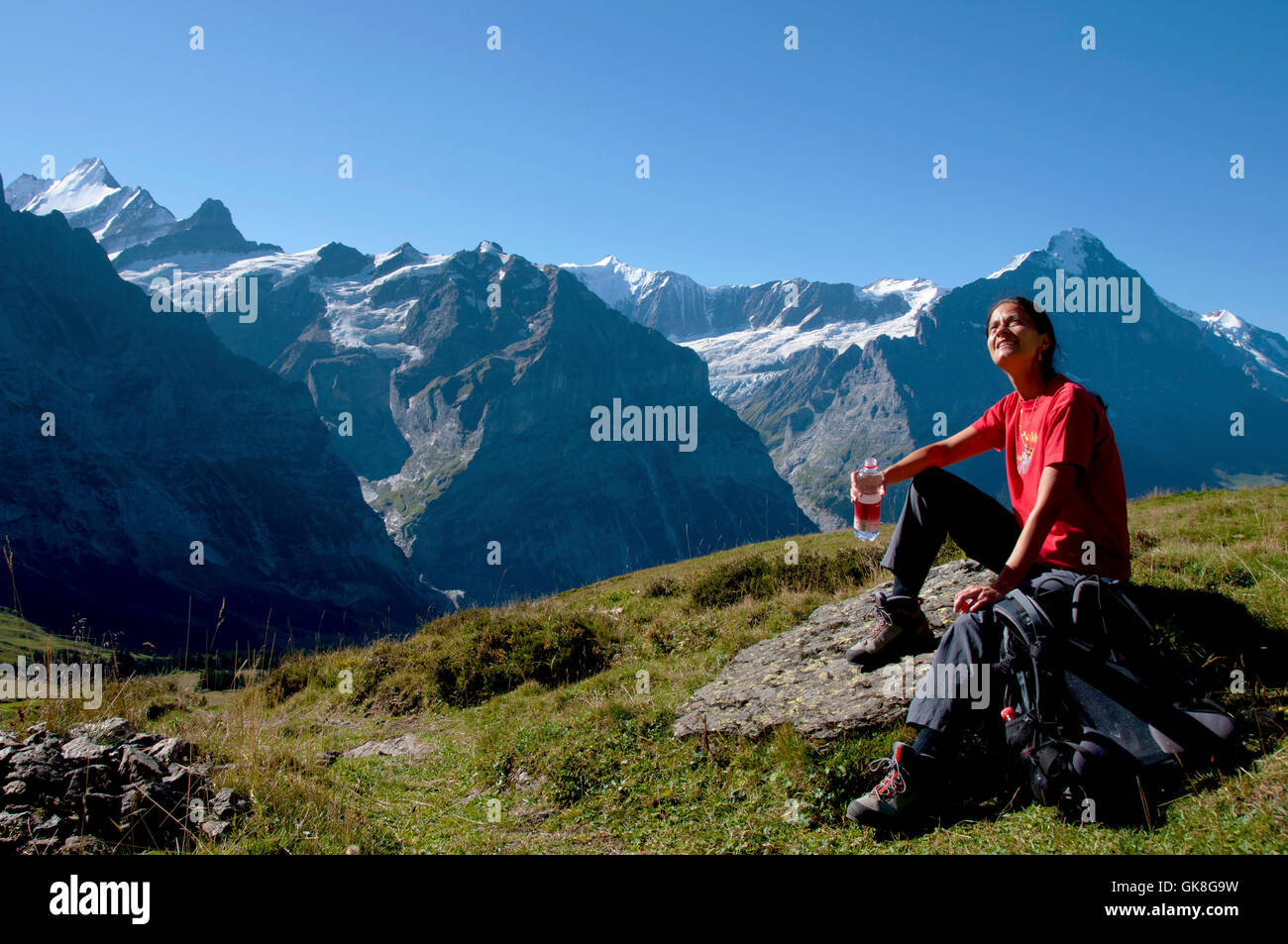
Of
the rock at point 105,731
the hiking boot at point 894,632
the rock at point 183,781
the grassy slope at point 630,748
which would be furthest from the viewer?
the hiking boot at point 894,632

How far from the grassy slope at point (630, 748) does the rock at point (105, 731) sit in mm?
733

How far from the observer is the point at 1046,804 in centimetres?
448

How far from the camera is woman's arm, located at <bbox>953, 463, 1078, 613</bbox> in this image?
189 inches

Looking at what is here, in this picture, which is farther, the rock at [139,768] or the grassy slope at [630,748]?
the rock at [139,768]

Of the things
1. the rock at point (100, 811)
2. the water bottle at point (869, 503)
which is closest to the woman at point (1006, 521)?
the water bottle at point (869, 503)

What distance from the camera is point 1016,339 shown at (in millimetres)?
5598

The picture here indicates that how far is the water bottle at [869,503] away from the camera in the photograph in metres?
6.66

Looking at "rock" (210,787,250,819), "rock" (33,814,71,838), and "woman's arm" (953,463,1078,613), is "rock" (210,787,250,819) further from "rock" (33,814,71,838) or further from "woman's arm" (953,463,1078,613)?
"woman's arm" (953,463,1078,613)

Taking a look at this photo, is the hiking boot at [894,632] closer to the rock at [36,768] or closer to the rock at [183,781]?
the rock at [183,781]

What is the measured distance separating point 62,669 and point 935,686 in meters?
9.54

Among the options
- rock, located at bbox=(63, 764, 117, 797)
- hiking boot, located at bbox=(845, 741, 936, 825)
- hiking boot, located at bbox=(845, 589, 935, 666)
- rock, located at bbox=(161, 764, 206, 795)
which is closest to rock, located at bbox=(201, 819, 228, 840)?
rock, located at bbox=(161, 764, 206, 795)

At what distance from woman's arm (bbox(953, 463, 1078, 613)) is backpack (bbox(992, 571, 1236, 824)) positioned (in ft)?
0.32

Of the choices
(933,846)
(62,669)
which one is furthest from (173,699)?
(933,846)
